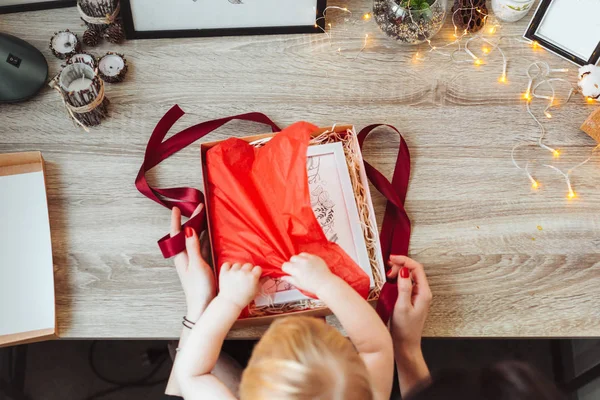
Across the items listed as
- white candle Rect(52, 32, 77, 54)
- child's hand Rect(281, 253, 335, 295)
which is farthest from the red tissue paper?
white candle Rect(52, 32, 77, 54)

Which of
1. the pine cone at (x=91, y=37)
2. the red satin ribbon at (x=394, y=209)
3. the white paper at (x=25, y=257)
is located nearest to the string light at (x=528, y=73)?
the red satin ribbon at (x=394, y=209)

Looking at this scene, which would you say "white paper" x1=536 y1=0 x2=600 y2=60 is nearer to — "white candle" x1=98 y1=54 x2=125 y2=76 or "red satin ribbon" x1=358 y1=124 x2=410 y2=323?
"red satin ribbon" x1=358 y1=124 x2=410 y2=323

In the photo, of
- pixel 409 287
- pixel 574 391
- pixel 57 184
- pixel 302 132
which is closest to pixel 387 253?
pixel 409 287

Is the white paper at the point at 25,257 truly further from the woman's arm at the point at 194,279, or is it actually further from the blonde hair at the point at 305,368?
the blonde hair at the point at 305,368

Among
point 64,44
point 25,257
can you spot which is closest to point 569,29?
point 64,44

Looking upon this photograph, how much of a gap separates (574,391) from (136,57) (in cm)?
133

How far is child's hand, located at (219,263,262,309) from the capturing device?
2.81ft

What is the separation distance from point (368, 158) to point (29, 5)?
Result: 720 mm

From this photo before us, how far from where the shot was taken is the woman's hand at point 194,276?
2.93 feet

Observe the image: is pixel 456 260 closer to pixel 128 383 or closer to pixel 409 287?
pixel 409 287

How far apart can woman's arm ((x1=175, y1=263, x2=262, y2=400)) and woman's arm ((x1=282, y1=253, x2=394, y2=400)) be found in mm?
84

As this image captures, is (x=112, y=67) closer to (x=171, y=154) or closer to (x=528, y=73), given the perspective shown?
(x=171, y=154)

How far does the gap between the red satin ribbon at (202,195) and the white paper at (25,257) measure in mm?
181

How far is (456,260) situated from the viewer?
96cm
